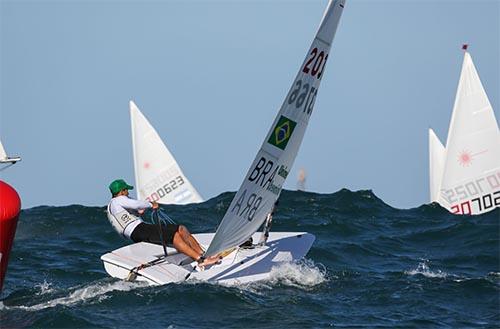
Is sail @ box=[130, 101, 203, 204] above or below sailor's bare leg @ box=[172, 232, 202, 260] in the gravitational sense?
above

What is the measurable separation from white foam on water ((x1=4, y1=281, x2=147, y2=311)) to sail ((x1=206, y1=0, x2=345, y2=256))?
1.17 metres

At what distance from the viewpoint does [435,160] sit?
26.2 m

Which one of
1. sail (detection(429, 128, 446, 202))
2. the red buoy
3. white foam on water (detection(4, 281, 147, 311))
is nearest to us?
the red buoy

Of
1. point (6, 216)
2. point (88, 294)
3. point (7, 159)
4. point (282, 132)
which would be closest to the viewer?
point (6, 216)

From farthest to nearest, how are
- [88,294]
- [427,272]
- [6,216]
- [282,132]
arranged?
[427,272] < [282,132] < [88,294] < [6,216]

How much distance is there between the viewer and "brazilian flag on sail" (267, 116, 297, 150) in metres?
14.4

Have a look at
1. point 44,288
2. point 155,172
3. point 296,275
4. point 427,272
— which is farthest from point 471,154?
point 44,288

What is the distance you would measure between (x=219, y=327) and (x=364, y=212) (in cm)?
1064

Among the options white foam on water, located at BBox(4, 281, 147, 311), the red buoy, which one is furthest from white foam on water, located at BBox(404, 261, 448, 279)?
the red buoy

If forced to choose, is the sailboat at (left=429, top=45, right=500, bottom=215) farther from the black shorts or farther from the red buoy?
the red buoy

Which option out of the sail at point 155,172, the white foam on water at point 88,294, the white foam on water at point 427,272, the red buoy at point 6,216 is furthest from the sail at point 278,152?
the sail at point 155,172

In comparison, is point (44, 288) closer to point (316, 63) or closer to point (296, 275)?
point (296, 275)

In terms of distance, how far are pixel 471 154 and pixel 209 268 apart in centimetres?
1067

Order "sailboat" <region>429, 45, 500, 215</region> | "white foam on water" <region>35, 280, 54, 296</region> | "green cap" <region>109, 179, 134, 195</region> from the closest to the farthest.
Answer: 1. "white foam on water" <region>35, 280, 54, 296</region>
2. "green cap" <region>109, 179, 134, 195</region>
3. "sailboat" <region>429, 45, 500, 215</region>
